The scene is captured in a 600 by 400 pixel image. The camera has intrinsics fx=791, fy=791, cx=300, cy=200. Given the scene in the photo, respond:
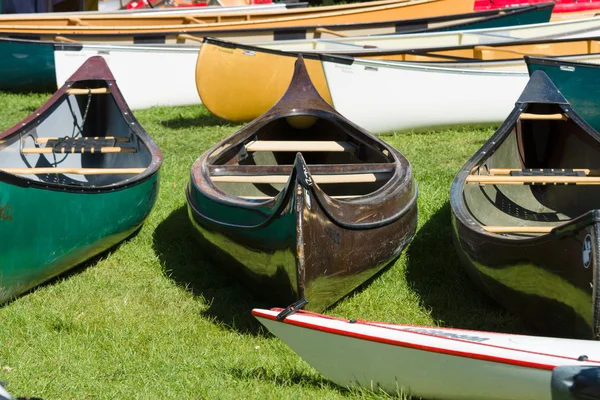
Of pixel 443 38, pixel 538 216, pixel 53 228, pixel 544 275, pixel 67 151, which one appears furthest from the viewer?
pixel 443 38

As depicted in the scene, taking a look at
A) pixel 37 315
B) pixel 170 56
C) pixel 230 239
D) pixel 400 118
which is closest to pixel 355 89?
pixel 400 118

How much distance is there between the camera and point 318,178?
17.0ft

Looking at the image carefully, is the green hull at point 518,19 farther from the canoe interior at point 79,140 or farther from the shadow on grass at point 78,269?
the shadow on grass at point 78,269

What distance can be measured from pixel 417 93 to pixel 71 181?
3765 millimetres

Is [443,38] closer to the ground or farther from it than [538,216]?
farther from it

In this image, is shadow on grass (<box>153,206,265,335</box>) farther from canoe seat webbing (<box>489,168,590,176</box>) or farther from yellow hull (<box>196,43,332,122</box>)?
yellow hull (<box>196,43,332,122</box>)

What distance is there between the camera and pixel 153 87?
10055 millimetres

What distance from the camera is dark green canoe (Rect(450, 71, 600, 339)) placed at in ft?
12.0

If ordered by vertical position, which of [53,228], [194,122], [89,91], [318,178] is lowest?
[194,122]

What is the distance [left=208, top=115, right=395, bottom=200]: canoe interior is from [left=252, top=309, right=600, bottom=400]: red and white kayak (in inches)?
72.6

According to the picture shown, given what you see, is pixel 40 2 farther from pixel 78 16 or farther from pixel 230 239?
pixel 230 239

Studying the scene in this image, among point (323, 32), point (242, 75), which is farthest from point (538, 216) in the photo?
point (323, 32)

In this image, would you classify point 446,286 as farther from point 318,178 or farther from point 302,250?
point 302,250

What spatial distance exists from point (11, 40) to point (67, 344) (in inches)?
294
